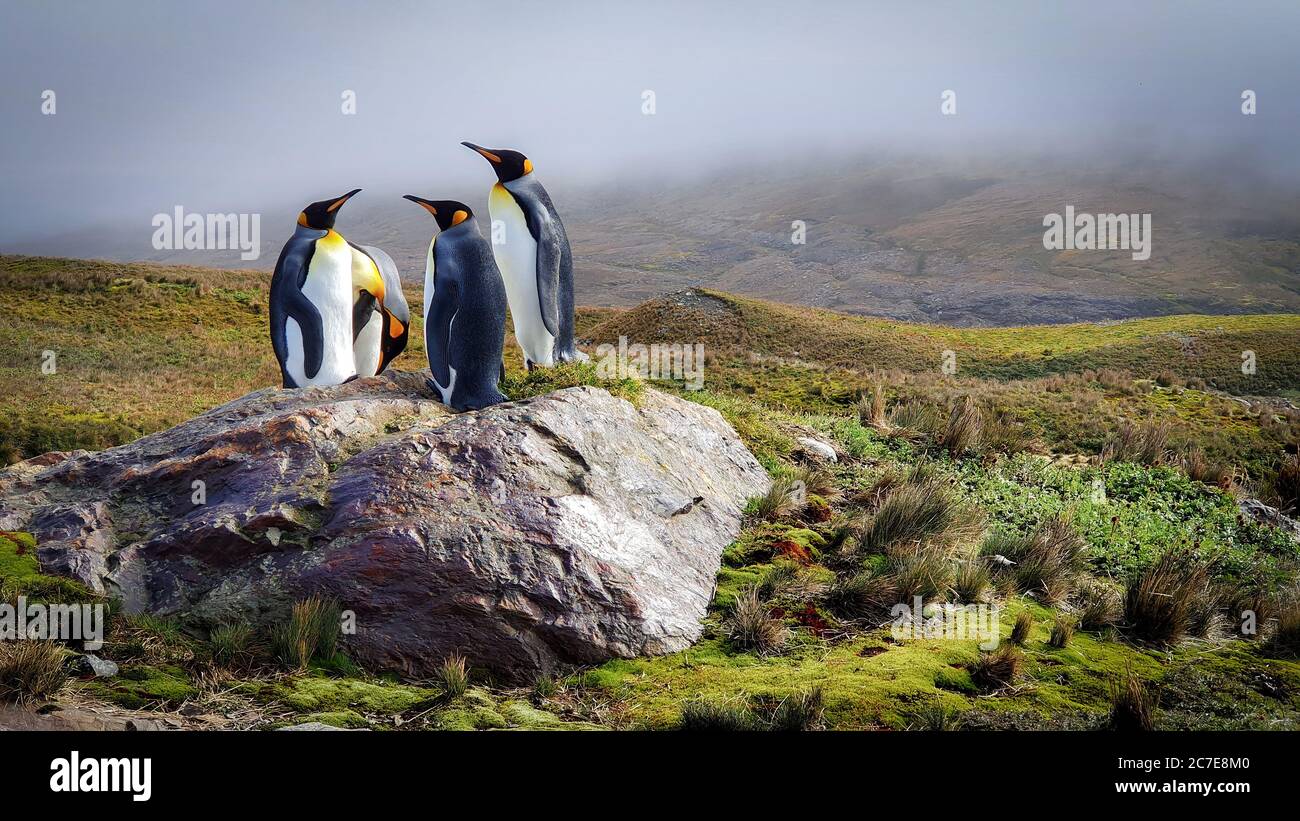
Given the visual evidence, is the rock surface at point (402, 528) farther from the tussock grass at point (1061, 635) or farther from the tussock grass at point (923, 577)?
the tussock grass at point (1061, 635)

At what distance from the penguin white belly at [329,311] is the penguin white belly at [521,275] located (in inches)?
80.7

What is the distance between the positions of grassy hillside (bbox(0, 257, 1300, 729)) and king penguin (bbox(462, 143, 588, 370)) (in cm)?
165

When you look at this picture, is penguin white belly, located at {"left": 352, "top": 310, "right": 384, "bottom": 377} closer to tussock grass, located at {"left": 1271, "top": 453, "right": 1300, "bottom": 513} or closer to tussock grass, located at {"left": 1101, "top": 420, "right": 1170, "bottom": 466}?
tussock grass, located at {"left": 1101, "top": 420, "right": 1170, "bottom": 466}

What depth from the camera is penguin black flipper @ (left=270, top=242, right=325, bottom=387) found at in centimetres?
1052

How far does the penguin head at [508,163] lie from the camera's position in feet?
36.7

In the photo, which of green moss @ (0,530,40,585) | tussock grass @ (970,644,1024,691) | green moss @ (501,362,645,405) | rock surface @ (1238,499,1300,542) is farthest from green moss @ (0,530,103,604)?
rock surface @ (1238,499,1300,542)

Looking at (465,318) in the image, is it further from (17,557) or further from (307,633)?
(17,557)

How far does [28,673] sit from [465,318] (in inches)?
198

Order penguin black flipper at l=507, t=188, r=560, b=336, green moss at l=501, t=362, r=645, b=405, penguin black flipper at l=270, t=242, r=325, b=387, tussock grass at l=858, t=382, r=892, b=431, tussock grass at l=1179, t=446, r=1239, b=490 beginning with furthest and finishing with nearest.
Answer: tussock grass at l=858, t=382, r=892, b=431, tussock grass at l=1179, t=446, r=1239, b=490, penguin black flipper at l=507, t=188, r=560, b=336, penguin black flipper at l=270, t=242, r=325, b=387, green moss at l=501, t=362, r=645, b=405

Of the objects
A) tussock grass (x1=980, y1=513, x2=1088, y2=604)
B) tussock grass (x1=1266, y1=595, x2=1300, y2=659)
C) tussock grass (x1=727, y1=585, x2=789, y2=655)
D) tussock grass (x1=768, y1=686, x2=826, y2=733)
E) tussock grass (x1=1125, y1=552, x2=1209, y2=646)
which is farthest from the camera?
tussock grass (x1=980, y1=513, x2=1088, y2=604)

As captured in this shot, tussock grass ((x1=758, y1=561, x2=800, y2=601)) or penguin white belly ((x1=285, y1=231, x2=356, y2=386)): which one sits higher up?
penguin white belly ((x1=285, y1=231, x2=356, y2=386))

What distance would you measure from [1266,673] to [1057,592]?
6.39 feet

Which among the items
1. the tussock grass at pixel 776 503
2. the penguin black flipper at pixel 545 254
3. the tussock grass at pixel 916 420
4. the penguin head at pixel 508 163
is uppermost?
the penguin head at pixel 508 163

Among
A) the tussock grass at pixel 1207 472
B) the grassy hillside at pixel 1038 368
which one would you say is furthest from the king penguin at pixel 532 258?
the tussock grass at pixel 1207 472
